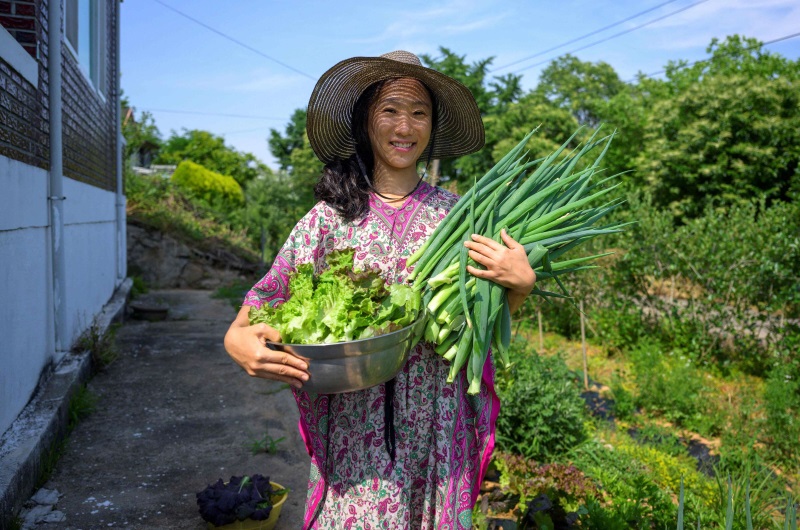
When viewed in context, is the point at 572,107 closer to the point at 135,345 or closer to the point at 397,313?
the point at 135,345

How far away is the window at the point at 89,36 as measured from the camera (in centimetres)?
639

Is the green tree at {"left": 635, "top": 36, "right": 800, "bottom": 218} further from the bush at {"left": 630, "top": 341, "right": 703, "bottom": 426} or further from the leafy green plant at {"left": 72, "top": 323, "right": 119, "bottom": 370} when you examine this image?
the leafy green plant at {"left": 72, "top": 323, "right": 119, "bottom": 370}

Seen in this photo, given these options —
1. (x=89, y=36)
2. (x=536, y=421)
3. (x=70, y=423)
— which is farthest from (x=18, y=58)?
(x=89, y=36)

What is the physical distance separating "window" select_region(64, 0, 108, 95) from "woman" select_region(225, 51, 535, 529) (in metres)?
5.08

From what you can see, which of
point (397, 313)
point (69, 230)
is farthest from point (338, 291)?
point (69, 230)

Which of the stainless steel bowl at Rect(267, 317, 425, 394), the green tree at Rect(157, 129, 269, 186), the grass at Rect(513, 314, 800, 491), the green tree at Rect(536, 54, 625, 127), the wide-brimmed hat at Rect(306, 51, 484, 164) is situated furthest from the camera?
the green tree at Rect(536, 54, 625, 127)

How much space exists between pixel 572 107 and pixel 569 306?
111 ft

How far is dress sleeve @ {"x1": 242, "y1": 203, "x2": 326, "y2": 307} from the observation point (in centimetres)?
181

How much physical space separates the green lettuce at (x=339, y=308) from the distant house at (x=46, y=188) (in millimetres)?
2486

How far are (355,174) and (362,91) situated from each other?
28cm

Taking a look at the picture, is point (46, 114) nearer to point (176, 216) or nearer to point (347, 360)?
point (347, 360)

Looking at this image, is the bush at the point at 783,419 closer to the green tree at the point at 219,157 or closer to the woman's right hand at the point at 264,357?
the woman's right hand at the point at 264,357

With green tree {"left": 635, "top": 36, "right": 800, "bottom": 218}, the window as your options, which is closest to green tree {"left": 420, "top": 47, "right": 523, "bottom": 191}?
green tree {"left": 635, "top": 36, "right": 800, "bottom": 218}

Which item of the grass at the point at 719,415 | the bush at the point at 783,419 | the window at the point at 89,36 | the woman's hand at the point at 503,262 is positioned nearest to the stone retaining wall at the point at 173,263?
the window at the point at 89,36
